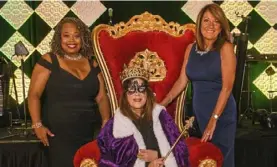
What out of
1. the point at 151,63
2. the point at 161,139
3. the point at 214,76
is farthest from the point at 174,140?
the point at 151,63

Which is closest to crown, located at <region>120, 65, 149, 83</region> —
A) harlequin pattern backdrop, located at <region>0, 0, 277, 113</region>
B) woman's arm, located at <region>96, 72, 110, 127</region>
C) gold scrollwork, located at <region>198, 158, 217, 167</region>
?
woman's arm, located at <region>96, 72, 110, 127</region>

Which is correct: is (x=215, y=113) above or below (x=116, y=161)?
above

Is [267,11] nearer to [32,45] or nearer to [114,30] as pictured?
[32,45]

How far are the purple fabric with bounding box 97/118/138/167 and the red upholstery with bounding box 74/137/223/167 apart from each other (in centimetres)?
4

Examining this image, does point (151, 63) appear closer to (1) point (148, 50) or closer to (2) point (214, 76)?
(1) point (148, 50)

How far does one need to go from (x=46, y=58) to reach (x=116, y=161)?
63cm

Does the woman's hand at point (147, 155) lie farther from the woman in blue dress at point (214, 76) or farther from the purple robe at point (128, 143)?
the woman in blue dress at point (214, 76)

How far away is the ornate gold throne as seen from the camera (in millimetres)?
2754

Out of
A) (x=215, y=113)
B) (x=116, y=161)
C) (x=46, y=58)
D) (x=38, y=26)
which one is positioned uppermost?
(x=38, y=26)

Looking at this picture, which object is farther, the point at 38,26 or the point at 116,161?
the point at 38,26

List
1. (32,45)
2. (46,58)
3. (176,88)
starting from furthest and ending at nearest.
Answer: (32,45) < (176,88) < (46,58)

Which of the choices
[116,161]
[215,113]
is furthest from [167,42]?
[116,161]

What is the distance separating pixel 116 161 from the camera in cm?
232

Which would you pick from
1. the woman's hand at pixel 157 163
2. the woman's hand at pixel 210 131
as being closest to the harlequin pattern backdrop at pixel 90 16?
the woman's hand at pixel 210 131
